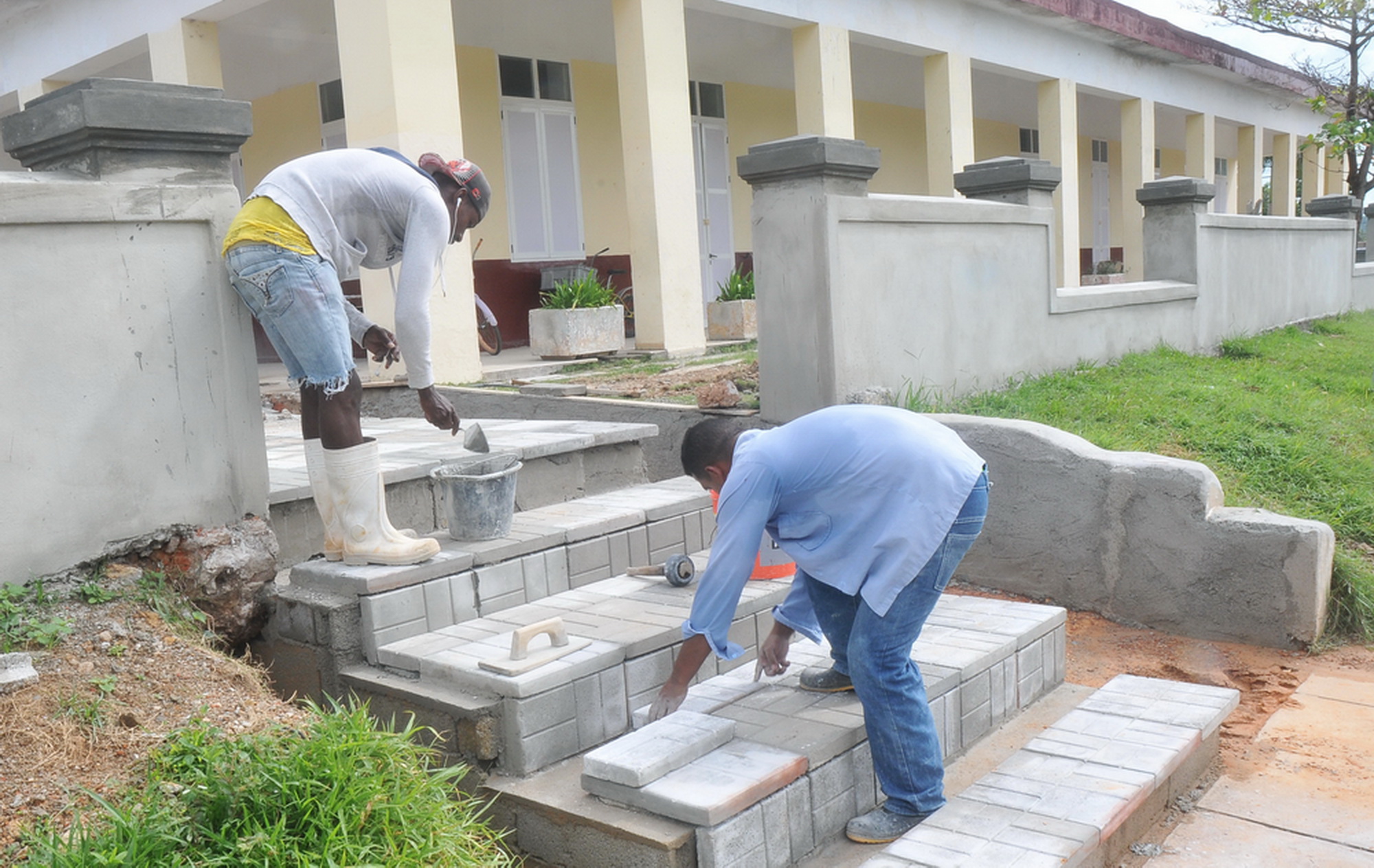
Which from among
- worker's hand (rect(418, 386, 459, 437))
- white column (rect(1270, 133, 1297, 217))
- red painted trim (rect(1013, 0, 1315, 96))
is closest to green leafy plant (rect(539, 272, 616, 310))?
worker's hand (rect(418, 386, 459, 437))

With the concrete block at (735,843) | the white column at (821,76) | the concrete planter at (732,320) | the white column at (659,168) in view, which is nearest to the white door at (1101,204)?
the white column at (821,76)

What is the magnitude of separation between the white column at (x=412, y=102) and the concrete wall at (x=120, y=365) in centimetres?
417

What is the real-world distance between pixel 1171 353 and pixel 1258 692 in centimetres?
551

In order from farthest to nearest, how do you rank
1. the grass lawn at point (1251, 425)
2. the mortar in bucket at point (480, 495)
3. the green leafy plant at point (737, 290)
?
the green leafy plant at point (737, 290), the grass lawn at point (1251, 425), the mortar in bucket at point (480, 495)

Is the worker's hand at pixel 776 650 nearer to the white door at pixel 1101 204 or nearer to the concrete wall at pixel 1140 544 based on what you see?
the concrete wall at pixel 1140 544

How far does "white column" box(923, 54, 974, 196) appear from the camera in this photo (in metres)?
13.7

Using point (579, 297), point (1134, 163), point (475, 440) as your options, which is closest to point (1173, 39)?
point (1134, 163)

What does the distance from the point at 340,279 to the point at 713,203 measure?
1155 cm

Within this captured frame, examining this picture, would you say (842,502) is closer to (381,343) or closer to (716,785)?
(716,785)

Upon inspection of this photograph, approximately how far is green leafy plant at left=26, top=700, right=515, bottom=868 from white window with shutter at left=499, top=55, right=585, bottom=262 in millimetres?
10298

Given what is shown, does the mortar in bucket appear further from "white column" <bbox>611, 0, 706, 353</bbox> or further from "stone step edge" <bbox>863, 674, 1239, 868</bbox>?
"white column" <bbox>611, 0, 706, 353</bbox>

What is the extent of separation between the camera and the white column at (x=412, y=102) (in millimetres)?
8109

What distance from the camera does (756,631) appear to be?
13.7ft

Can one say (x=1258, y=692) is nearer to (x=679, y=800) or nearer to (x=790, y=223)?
(x=679, y=800)
